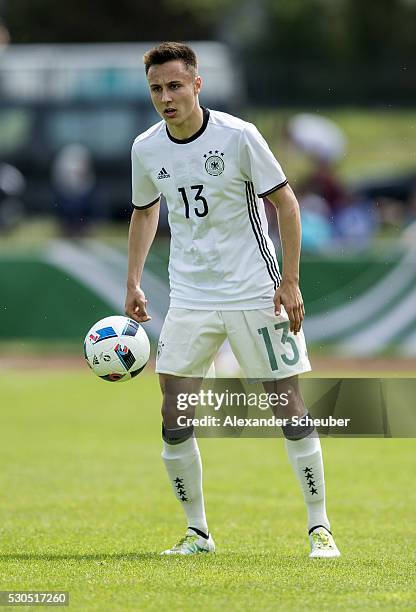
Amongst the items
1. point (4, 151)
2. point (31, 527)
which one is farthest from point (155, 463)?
point (4, 151)

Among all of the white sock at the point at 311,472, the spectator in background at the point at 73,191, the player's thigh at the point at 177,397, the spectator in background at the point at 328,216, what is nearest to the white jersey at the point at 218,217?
the player's thigh at the point at 177,397

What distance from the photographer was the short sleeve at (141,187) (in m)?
7.09

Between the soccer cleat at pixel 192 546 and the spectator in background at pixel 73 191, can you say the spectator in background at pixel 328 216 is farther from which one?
the soccer cleat at pixel 192 546

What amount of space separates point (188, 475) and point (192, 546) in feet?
1.23

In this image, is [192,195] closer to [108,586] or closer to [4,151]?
[108,586]

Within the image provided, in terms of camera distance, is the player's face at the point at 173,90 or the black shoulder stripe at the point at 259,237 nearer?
the player's face at the point at 173,90

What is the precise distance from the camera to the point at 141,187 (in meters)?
7.18

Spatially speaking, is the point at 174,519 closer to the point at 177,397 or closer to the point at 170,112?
the point at 177,397

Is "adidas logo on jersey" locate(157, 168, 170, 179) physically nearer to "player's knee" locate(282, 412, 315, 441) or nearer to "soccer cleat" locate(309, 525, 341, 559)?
"player's knee" locate(282, 412, 315, 441)

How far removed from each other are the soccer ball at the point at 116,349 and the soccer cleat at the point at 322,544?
129 centimetres

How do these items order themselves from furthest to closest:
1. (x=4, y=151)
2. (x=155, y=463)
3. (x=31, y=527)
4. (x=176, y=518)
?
1. (x=4, y=151)
2. (x=155, y=463)
3. (x=176, y=518)
4. (x=31, y=527)

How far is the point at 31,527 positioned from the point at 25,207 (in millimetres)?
19339

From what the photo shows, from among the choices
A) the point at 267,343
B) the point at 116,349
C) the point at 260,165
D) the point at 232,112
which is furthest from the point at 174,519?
the point at 232,112

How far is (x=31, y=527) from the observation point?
7793 millimetres
